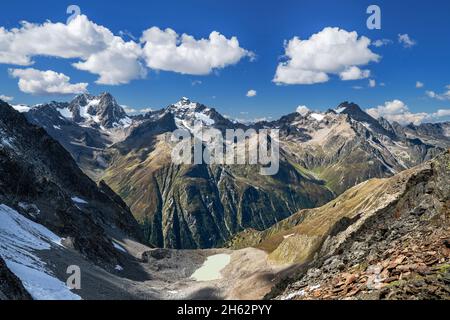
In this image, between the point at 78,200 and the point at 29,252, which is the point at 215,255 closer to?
the point at 78,200

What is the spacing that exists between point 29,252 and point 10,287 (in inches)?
1362

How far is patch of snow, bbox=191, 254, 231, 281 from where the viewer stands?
163275 mm

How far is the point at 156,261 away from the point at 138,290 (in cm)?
5162

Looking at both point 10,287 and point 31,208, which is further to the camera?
point 31,208

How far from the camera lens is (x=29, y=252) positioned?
83625 mm

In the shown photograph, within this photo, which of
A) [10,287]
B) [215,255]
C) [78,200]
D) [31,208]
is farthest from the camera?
[215,255]

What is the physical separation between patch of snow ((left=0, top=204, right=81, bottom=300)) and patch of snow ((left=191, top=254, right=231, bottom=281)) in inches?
2492

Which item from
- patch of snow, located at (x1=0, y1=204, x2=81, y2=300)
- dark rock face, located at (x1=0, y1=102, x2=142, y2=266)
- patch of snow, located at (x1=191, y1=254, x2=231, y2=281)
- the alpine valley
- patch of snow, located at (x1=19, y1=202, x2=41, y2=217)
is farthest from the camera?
patch of snow, located at (x1=191, y1=254, x2=231, y2=281)

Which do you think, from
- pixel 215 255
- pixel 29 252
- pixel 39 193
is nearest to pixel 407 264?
pixel 29 252

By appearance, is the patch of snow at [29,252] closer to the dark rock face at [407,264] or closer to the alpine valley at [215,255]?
the alpine valley at [215,255]

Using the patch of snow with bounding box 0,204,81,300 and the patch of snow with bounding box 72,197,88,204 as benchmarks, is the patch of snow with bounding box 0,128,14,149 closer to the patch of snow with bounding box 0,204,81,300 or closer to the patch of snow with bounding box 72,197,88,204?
the patch of snow with bounding box 72,197,88,204

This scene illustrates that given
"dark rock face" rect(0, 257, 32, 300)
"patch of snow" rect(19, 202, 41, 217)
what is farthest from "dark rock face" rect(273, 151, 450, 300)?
"patch of snow" rect(19, 202, 41, 217)
